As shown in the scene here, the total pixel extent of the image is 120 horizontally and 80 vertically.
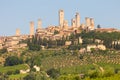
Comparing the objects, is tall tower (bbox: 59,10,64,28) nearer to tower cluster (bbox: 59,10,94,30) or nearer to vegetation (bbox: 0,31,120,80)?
tower cluster (bbox: 59,10,94,30)

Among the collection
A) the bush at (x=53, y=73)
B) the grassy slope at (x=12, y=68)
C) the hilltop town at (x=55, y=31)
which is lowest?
the grassy slope at (x=12, y=68)

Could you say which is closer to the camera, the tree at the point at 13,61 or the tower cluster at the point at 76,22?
the tree at the point at 13,61

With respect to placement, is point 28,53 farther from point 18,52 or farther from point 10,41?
point 10,41

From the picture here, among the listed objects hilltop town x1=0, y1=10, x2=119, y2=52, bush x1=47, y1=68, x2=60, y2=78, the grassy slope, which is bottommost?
the grassy slope

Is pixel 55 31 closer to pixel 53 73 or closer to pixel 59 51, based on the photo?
pixel 59 51

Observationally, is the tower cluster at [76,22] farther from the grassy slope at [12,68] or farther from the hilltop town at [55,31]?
the grassy slope at [12,68]

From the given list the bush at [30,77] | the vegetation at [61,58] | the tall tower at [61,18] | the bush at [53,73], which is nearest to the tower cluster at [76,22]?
the tall tower at [61,18]

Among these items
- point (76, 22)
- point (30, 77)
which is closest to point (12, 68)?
point (30, 77)

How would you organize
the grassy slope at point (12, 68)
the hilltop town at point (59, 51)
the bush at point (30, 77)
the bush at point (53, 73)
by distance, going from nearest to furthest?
the bush at point (30, 77), the bush at point (53, 73), the hilltop town at point (59, 51), the grassy slope at point (12, 68)

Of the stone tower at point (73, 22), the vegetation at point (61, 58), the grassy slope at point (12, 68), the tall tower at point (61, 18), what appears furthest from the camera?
the stone tower at point (73, 22)

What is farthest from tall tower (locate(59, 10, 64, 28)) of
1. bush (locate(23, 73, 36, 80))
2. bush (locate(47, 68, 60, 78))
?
bush (locate(23, 73, 36, 80))

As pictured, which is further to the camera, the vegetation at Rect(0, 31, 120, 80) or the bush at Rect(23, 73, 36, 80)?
the vegetation at Rect(0, 31, 120, 80)

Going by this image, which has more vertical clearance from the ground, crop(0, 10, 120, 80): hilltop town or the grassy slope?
crop(0, 10, 120, 80): hilltop town

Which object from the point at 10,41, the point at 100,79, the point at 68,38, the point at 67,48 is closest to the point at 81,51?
the point at 67,48
